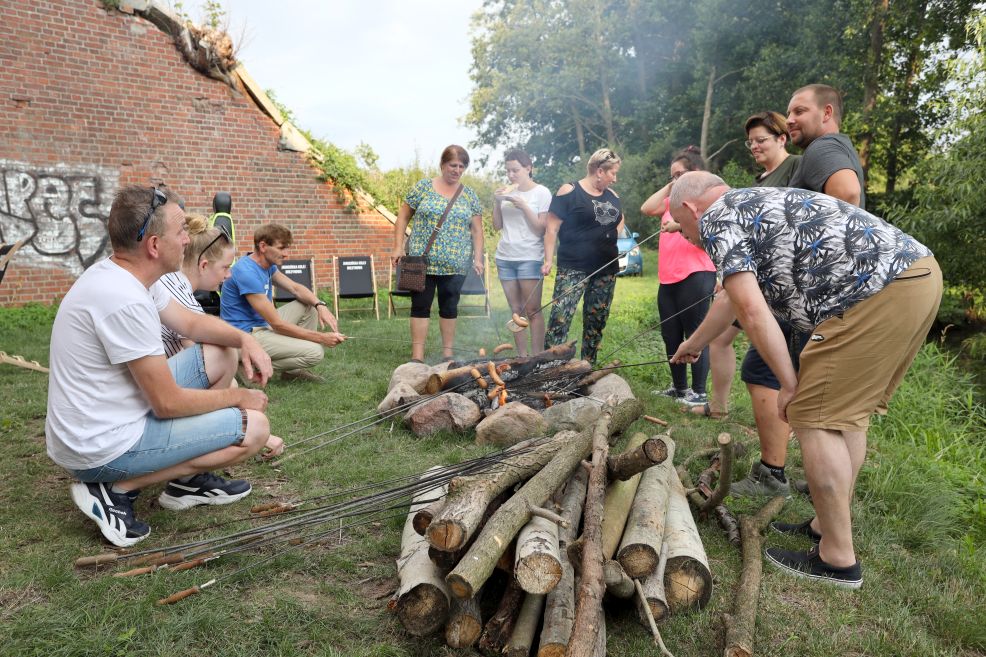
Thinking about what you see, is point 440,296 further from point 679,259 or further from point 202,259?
point 202,259

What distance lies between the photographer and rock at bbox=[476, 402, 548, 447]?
409cm

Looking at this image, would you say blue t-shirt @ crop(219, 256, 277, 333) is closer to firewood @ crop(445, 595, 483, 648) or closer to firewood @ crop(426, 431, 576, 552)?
firewood @ crop(426, 431, 576, 552)

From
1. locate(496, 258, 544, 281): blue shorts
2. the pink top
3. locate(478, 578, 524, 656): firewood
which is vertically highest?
the pink top

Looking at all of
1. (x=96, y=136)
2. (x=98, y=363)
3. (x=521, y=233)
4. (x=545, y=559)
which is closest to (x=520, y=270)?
(x=521, y=233)

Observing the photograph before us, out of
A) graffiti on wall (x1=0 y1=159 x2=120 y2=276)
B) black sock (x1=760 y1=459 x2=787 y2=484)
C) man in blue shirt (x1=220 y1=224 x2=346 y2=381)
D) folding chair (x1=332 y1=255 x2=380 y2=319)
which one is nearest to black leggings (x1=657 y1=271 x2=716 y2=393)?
black sock (x1=760 y1=459 x2=787 y2=484)

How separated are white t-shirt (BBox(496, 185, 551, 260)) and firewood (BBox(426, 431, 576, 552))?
10.3 feet

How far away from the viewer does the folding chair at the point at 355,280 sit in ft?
33.0

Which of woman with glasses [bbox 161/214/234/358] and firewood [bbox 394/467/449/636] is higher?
woman with glasses [bbox 161/214/234/358]

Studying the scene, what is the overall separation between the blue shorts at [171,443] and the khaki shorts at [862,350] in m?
2.45

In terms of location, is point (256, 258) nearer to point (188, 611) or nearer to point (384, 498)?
point (384, 498)

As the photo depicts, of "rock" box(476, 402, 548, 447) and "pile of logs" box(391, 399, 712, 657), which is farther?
"rock" box(476, 402, 548, 447)

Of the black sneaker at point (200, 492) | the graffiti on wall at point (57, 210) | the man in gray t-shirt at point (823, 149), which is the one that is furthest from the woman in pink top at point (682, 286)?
the graffiti on wall at point (57, 210)

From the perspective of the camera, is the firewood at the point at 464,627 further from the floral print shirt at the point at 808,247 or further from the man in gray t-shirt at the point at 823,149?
the man in gray t-shirt at the point at 823,149

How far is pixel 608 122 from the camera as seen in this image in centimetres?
2661
